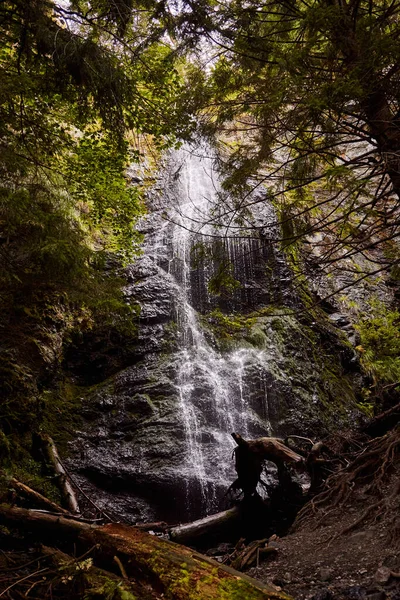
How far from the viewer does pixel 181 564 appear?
2.58 metres

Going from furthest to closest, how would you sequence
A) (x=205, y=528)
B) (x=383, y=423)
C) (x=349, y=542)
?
(x=383, y=423)
(x=205, y=528)
(x=349, y=542)

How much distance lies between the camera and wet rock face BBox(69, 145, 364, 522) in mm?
7836

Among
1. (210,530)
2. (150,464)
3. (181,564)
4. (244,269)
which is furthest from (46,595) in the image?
(244,269)

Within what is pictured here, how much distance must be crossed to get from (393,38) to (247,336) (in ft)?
29.4

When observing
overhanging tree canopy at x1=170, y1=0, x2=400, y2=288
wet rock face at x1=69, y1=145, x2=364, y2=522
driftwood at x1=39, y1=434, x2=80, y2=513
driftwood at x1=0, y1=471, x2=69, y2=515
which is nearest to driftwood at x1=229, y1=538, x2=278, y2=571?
driftwood at x1=0, y1=471, x2=69, y2=515

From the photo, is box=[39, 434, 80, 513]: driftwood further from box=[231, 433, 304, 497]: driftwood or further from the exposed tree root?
the exposed tree root

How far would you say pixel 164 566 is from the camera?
2561mm

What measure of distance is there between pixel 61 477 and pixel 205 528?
2.25 metres

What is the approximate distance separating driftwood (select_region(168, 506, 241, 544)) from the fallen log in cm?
286

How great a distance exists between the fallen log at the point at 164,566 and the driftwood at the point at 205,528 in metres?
2.86

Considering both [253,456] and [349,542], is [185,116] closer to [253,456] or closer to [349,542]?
[253,456]

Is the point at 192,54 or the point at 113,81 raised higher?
the point at 192,54

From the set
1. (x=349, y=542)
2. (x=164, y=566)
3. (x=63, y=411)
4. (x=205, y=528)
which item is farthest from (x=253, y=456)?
(x=63, y=411)

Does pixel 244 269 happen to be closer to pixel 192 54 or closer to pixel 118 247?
pixel 118 247
